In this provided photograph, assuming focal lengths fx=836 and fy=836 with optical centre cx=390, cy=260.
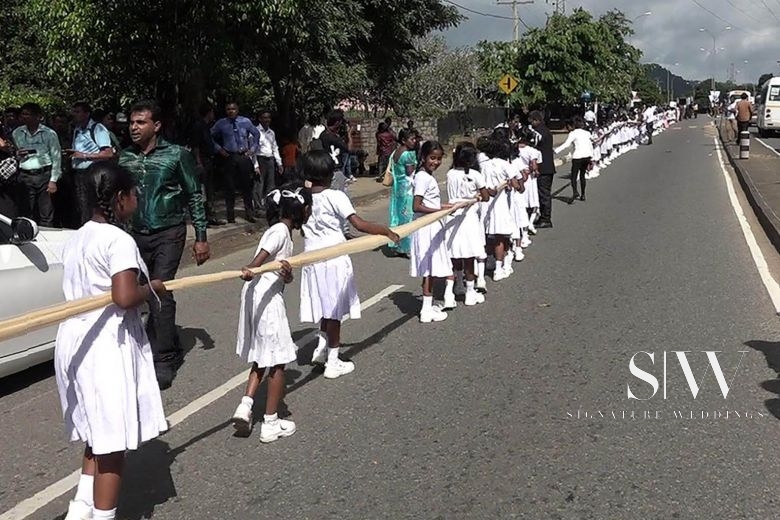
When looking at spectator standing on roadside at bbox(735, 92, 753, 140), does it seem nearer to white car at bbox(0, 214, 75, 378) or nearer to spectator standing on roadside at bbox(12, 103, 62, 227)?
spectator standing on roadside at bbox(12, 103, 62, 227)

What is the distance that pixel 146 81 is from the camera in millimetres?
14422

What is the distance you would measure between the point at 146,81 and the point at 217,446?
11.1m

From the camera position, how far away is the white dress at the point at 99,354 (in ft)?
11.1

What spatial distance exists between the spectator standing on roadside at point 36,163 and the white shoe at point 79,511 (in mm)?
6548

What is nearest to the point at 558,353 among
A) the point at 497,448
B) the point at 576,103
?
the point at 497,448

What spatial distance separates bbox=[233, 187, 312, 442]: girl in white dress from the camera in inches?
184

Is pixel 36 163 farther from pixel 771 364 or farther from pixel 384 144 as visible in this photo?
pixel 384 144

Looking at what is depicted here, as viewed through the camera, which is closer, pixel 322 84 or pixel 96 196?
pixel 96 196

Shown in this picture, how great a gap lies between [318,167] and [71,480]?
7.79ft

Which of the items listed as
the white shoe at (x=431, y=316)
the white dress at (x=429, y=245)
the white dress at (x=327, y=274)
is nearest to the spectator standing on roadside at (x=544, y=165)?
the white dress at (x=429, y=245)

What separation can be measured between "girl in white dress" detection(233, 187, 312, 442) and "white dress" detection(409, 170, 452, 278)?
102 inches

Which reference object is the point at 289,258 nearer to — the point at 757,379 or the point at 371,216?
the point at 757,379

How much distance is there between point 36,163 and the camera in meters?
9.50

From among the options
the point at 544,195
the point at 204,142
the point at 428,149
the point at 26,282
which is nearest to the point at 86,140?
the point at 204,142
